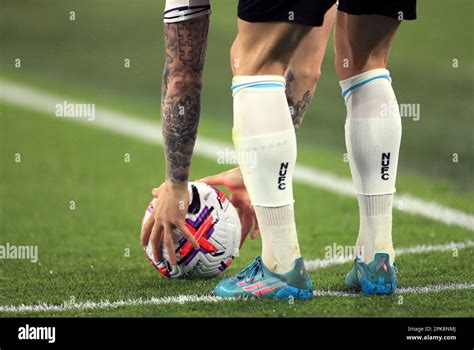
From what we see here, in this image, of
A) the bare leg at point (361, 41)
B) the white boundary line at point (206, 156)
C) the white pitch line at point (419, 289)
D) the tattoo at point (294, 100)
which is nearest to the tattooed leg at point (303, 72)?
the tattoo at point (294, 100)

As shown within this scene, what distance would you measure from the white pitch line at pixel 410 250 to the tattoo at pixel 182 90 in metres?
1.13

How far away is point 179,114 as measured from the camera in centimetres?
524

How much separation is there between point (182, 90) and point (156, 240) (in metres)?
0.77

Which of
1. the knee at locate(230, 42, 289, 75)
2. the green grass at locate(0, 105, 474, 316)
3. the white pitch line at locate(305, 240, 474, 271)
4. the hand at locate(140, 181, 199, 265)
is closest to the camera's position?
the knee at locate(230, 42, 289, 75)

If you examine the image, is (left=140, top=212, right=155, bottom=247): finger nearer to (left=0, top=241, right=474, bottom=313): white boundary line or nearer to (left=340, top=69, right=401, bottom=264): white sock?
(left=0, top=241, right=474, bottom=313): white boundary line

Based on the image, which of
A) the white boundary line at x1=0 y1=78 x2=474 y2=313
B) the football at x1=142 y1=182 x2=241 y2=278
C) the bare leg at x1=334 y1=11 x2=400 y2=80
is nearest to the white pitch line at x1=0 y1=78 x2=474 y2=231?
the white boundary line at x1=0 y1=78 x2=474 y2=313

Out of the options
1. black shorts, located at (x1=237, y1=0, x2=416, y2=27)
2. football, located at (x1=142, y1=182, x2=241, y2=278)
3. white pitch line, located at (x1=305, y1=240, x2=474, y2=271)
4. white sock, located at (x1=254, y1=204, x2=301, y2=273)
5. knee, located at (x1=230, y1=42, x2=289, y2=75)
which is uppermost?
black shorts, located at (x1=237, y1=0, x2=416, y2=27)

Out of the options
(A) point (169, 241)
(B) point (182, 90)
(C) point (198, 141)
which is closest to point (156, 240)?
(A) point (169, 241)

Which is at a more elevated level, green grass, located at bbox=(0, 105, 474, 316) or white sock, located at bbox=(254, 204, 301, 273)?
white sock, located at bbox=(254, 204, 301, 273)

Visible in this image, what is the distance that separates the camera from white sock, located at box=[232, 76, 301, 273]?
15.1 ft

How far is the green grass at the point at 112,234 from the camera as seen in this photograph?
4809mm

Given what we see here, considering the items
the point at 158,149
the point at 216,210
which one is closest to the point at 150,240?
the point at 216,210

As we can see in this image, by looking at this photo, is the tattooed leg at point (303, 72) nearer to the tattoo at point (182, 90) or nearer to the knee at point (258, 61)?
the tattoo at point (182, 90)

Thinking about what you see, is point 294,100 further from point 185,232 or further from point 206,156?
point 206,156
